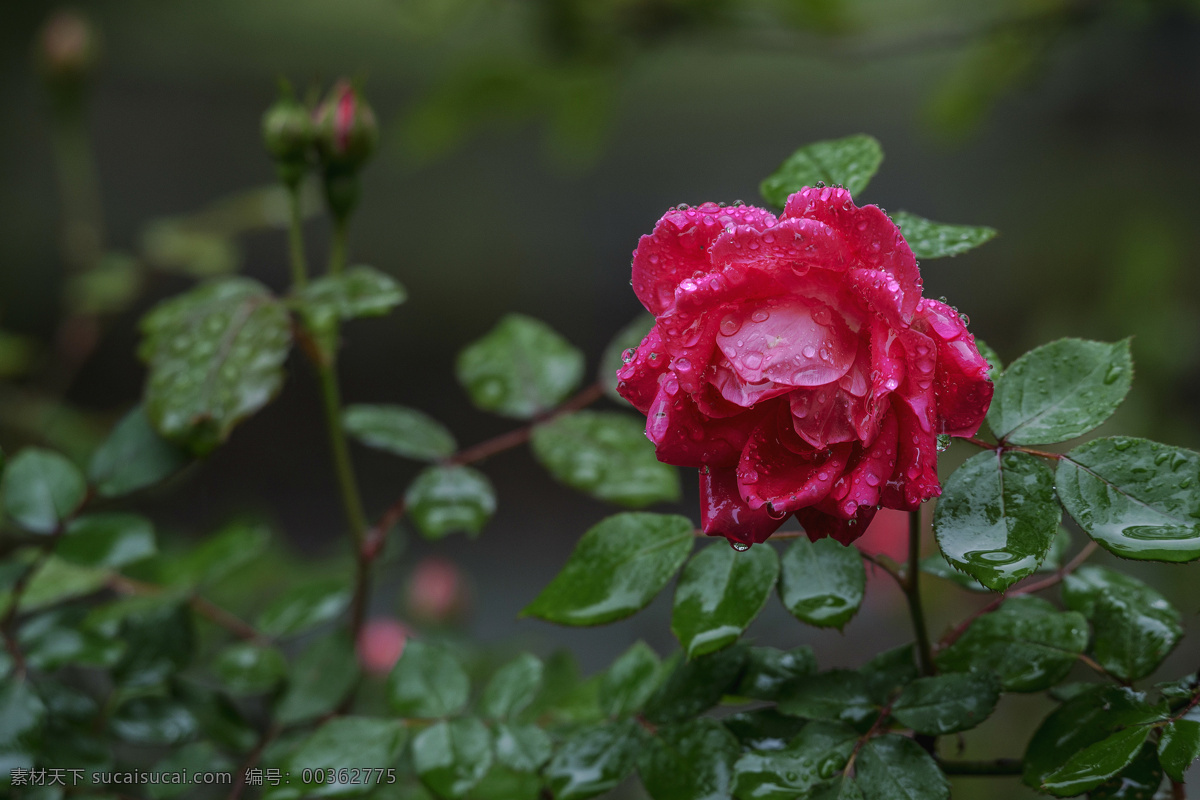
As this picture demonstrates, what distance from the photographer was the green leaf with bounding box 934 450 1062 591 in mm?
186

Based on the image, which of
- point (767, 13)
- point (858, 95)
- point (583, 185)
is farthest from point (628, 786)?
point (858, 95)

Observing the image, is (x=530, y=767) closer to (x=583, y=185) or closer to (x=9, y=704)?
(x=9, y=704)

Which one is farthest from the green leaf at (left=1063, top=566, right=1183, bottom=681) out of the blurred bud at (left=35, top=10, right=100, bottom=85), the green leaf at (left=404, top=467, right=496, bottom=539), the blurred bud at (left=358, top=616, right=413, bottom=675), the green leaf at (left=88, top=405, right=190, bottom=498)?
the blurred bud at (left=35, top=10, right=100, bottom=85)

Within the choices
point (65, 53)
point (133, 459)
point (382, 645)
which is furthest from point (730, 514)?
point (65, 53)

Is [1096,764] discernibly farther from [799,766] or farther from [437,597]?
[437,597]

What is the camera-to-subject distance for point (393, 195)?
6.45 feet

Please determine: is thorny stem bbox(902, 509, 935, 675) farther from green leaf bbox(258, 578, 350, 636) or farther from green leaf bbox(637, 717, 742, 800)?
green leaf bbox(258, 578, 350, 636)

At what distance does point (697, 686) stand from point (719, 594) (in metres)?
0.05

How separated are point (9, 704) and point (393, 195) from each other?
1.78m

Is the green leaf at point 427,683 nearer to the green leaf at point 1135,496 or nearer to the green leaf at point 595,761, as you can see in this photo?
the green leaf at point 595,761

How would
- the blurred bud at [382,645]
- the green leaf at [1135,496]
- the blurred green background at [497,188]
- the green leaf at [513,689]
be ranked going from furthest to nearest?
1. the blurred green background at [497,188]
2. the blurred bud at [382,645]
3. the green leaf at [513,689]
4. the green leaf at [1135,496]

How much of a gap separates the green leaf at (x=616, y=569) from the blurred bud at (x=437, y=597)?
19.1 inches

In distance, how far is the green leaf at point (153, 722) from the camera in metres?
0.34

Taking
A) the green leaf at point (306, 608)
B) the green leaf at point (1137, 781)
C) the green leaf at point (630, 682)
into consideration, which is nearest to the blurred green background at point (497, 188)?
Result: the green leaf at point (306, 608)
